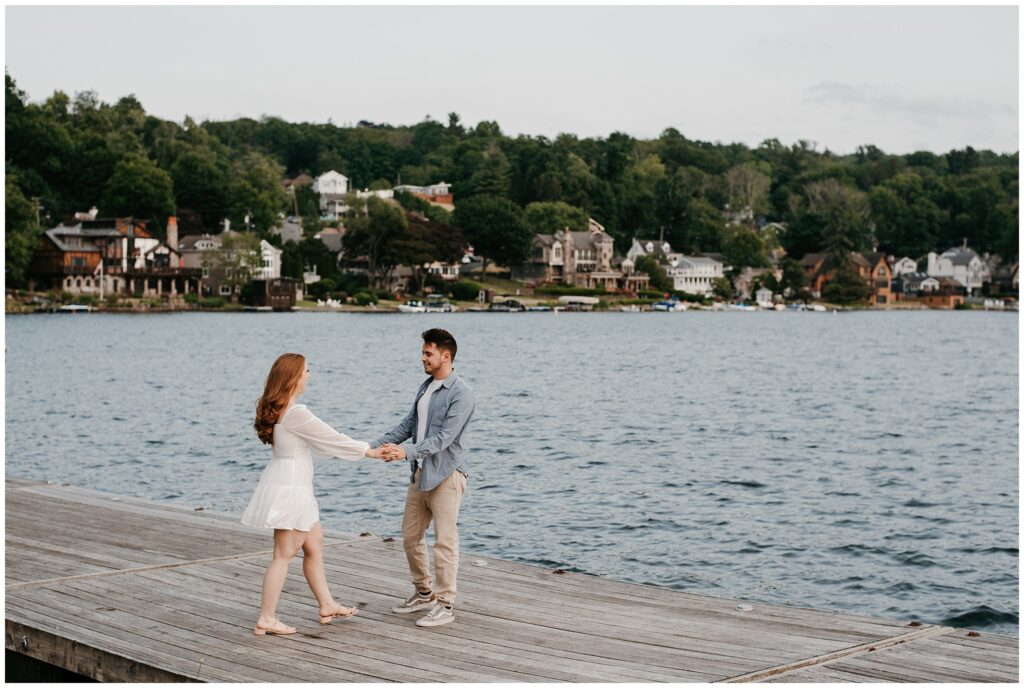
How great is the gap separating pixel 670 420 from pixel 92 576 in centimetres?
2804

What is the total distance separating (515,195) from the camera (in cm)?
17300

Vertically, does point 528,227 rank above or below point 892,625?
above

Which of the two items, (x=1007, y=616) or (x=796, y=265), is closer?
(x=1007, y=616)

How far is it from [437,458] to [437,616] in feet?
3.46

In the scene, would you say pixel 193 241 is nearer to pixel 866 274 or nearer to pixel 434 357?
pixel 866 274

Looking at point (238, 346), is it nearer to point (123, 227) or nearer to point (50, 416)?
point (50, 416)

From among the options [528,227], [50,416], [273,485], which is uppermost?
[528,227]

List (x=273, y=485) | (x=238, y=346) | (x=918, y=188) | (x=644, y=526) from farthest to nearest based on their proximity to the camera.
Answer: (x=918, y=188)
(x=238, y=346)
(x=644, y=526)
(x=273, y=485)

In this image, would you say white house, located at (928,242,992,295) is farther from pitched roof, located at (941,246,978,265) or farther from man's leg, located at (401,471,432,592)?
man's leg, located at (401,471,432,592)

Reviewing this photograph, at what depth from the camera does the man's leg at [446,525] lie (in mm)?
8172

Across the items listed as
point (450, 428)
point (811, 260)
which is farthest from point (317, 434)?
point (811, 260)

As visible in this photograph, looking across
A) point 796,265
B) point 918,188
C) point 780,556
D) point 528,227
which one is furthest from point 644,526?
point 918,188

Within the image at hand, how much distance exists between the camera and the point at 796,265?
157625mm

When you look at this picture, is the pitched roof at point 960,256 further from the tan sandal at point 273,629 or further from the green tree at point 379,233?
the tan sandal at point 273,629
